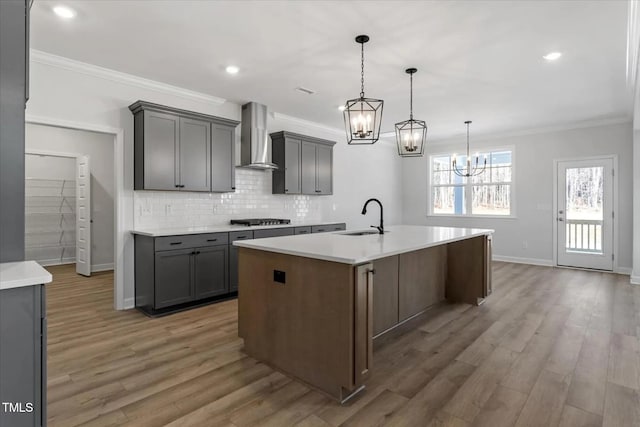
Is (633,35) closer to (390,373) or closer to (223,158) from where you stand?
(390,373)

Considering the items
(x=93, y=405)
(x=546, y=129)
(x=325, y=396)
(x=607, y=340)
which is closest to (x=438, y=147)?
(x=546, y=129)

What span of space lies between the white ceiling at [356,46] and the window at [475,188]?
7.49ft

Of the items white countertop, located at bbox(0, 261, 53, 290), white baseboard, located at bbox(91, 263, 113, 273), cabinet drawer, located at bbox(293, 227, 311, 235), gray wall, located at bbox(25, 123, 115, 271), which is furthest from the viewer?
white baseboard, located at bbox(91, 263, 113, 273)

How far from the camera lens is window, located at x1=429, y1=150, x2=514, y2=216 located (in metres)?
7.11

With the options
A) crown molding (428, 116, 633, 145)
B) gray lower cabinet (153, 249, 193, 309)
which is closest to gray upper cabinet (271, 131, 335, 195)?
gray lower cabinet (153, 249, 193, 309)

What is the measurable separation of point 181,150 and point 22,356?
319cm

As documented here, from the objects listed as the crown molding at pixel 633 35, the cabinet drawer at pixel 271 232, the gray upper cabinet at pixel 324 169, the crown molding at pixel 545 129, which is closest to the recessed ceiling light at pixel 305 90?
the gray upper cabinet at pixel 324 169

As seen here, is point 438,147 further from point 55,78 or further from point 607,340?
point 55,78

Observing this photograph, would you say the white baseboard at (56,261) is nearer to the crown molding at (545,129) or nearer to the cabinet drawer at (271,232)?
the cabinet drawer at (271,232)

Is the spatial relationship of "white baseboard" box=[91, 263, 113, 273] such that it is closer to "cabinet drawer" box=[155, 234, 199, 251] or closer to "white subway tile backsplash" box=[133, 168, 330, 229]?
"white subway tile backsplash" box=[133, 168, 330, 229]

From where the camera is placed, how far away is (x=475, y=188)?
24.7 feet

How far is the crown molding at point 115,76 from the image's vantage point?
11.2 ft

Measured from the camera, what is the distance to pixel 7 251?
1520 millimetres

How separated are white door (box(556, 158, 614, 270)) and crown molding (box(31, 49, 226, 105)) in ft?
20.4
